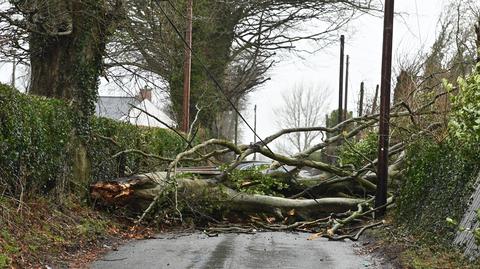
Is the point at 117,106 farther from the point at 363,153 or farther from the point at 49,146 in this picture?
the point at 49,146

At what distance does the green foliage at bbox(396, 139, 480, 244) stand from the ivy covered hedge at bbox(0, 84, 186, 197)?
602cm

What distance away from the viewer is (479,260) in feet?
24.1

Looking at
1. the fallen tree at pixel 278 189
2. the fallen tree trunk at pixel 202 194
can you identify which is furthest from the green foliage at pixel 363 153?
the fallen tree trunk at pixel 202 194

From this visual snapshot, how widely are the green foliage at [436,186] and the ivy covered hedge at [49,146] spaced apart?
19.8ft

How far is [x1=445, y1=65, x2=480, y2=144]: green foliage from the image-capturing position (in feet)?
27.4

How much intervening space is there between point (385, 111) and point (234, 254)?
565cm

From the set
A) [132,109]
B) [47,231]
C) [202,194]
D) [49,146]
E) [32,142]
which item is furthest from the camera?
[132,109]

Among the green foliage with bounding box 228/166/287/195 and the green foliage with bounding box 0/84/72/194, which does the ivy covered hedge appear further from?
the green foliage with bounding box 228/166/287/195

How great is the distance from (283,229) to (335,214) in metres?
1.49

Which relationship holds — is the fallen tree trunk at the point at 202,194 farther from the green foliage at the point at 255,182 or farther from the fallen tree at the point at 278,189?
the green foliage at the point at 255,182

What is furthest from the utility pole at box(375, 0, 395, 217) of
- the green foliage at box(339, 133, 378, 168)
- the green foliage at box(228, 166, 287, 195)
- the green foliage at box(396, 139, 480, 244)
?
the green foliage at box(339, 133, 378, 168)

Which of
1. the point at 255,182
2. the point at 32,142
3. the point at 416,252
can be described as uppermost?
the point at 32,142

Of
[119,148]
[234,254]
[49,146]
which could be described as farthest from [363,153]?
[49,146]

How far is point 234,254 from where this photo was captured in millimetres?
10000
